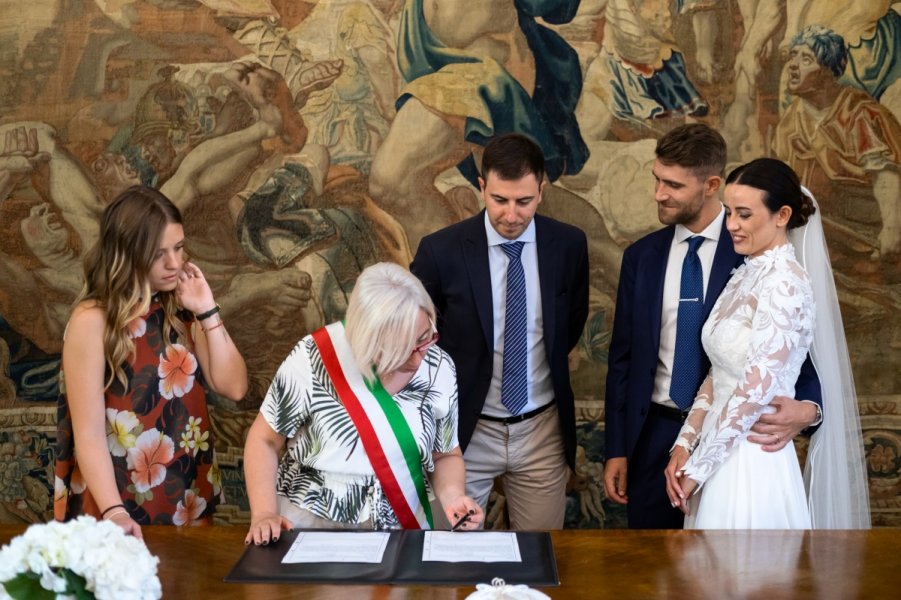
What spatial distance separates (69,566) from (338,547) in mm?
1071

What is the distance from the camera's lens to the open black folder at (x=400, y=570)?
2.60m

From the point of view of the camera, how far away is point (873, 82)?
5426mm

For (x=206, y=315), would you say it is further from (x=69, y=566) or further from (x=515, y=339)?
(x=69, y=566)

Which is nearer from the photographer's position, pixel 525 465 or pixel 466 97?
pixel 525 465

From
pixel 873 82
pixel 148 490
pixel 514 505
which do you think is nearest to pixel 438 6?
pixel 873 82

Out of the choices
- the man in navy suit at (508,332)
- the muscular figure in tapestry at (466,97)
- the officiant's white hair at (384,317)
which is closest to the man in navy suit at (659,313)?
the man in navy suit at (508,332)

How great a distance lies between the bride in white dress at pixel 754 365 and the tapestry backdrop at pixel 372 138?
2.00m

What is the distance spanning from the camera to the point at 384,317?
3045 mm

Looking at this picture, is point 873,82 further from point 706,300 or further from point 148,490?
point 148,490

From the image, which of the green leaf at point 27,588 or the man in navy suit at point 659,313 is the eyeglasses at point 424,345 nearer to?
the man in navy suit at point 659,313

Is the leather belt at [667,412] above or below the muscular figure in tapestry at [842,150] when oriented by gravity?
below

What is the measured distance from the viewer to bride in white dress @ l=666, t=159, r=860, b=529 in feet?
11.1

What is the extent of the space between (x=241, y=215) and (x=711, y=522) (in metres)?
3.29

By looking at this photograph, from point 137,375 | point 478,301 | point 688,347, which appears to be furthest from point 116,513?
point 688,347
